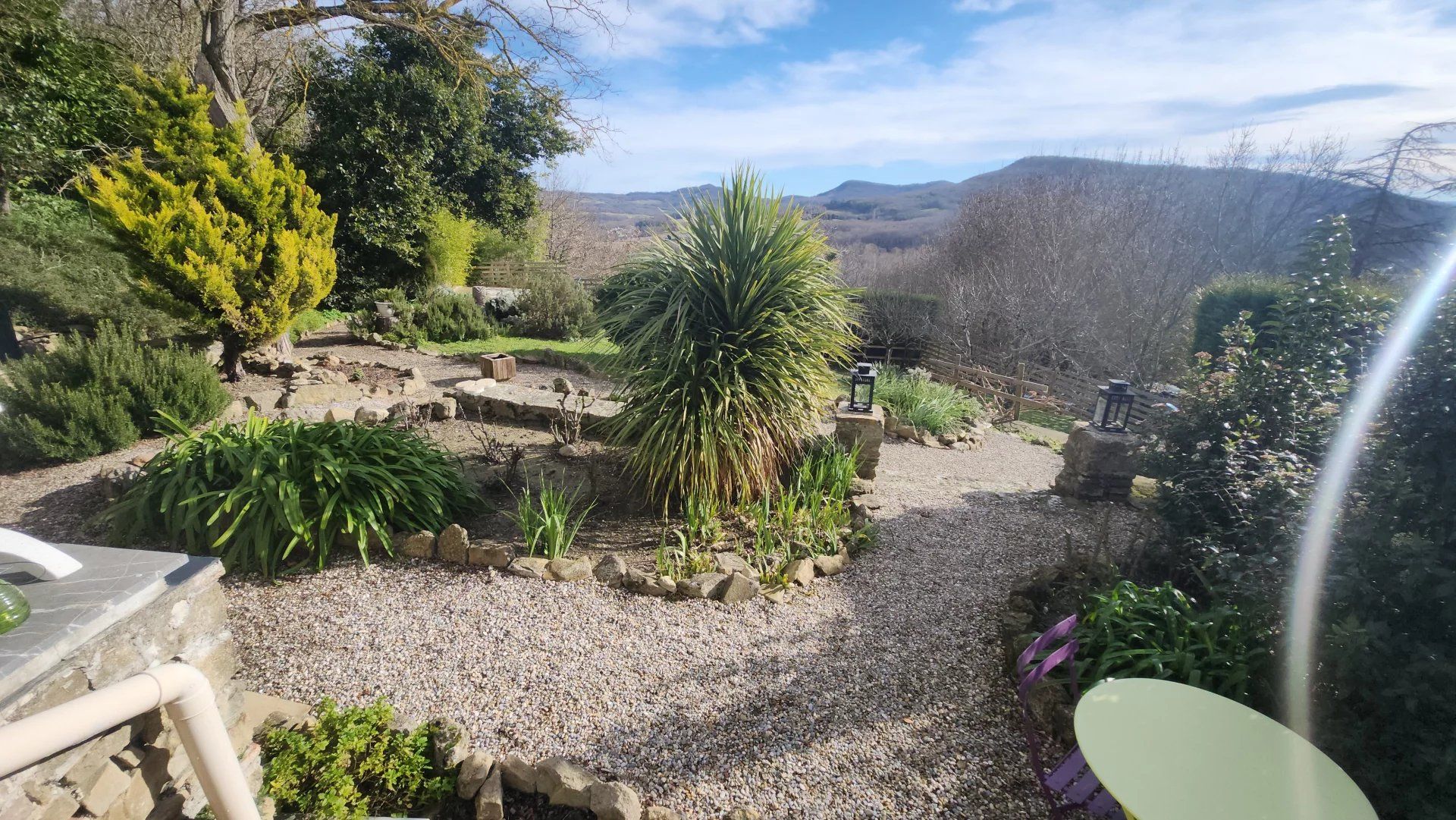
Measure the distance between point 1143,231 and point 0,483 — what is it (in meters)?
17.3

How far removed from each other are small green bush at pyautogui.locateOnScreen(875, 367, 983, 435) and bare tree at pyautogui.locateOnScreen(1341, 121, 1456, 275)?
4481 millimetres

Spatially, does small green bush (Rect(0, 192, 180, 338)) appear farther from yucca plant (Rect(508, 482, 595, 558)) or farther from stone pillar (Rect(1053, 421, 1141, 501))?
stone pillar (Rect(1053, 421, 1141, 501))

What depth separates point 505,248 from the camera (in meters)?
14.2

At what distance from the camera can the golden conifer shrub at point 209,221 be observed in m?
5.46

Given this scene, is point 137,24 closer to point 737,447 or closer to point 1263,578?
point 737,447

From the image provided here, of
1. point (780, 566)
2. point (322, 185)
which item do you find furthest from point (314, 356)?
point (780, 566)

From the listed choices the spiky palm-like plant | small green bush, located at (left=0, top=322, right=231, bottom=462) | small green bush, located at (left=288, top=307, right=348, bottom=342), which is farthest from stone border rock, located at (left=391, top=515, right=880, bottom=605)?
small green bush, located at (left=288, top=307, right=348, bottom=342)

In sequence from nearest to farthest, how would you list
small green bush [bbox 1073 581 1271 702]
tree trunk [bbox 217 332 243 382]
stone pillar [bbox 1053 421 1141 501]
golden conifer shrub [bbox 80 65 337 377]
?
small green bush [bbox 1073 581 1271 702], stone pillar [bbox 1053 421 1141 501], golden conifer shrub [bbox 80 65 337 377], tree trunk [bbox 217 332 243 382]

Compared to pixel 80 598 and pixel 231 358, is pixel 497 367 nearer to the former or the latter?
pixel 231 358

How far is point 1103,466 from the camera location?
177 inches

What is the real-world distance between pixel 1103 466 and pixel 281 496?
18.2 feet

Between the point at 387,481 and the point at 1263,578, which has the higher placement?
the point at 1263,578

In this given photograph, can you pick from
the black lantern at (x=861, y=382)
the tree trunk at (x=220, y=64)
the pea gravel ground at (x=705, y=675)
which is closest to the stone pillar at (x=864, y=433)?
the black lantern at (x=861, y=382)

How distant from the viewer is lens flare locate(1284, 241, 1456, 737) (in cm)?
190
